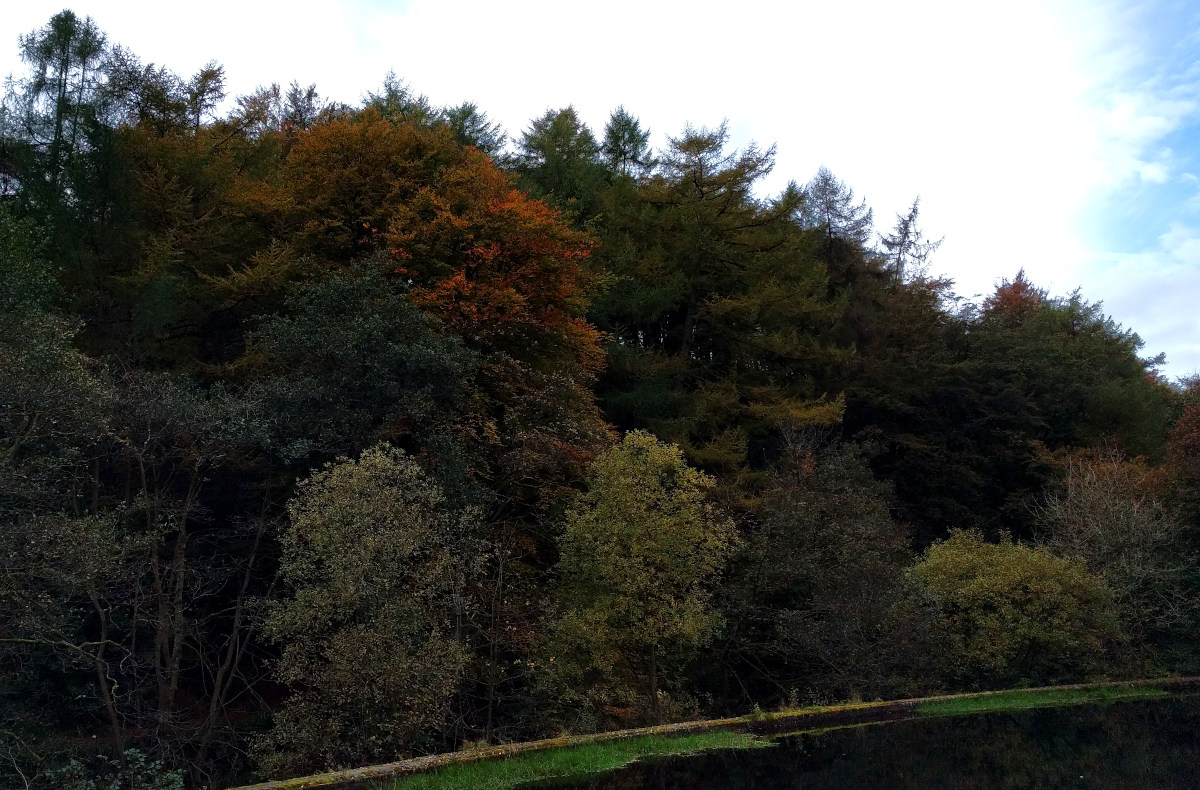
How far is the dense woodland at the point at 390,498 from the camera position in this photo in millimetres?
12586

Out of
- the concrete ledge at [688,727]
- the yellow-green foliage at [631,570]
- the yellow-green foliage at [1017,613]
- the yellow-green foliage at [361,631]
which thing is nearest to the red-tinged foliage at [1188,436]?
the concrete ledge at [688,727]

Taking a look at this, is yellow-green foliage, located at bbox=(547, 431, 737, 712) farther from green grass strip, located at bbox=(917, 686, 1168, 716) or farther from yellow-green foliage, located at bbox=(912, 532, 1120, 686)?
yellow-green foliage, located at bbox=(912, 532, 1120, 686)

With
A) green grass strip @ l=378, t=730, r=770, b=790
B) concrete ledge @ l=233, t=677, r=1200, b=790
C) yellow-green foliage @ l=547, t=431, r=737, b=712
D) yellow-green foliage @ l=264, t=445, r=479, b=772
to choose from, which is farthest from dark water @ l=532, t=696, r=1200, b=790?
yellow-green foliage @ l=547, t=431, r=737, b=712

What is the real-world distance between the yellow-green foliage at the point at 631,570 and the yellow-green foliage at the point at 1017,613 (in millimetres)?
6172

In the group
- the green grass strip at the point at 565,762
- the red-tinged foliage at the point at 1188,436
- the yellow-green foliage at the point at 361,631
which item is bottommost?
the green grass strip at the point at 565,762

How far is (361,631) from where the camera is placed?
39.1 feet

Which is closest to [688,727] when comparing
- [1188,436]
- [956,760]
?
[956,760]

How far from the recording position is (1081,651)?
2058cm

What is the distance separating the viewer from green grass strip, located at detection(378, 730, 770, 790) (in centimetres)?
1022

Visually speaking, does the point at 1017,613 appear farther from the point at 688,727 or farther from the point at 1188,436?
the point at 1188,436

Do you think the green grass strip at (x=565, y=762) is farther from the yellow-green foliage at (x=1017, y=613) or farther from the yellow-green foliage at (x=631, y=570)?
the yellow-green foliage at (x=1017, y=613)

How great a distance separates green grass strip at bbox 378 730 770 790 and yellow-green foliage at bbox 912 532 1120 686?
7.71 meters

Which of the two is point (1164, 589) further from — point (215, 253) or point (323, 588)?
point (215, 253)

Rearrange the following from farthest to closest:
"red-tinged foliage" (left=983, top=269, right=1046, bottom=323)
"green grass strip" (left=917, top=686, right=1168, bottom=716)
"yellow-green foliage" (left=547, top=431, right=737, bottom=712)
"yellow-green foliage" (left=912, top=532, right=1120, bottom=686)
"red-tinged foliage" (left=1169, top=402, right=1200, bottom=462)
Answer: "red-tinged foliage" (left=983, top=269, right=1046, bottom=323) → "red-tinged foliage" (left=1169, top=402, right=1200, bottom=462) → "yellow-green foliage" (left=912, top=532, right=1120, bottom=686) → "green grass strip" (left=917, top=686, right=1168, bottom=716) → "yellow-green foliage" (left=547, top=431, right=737, bottom=712)
